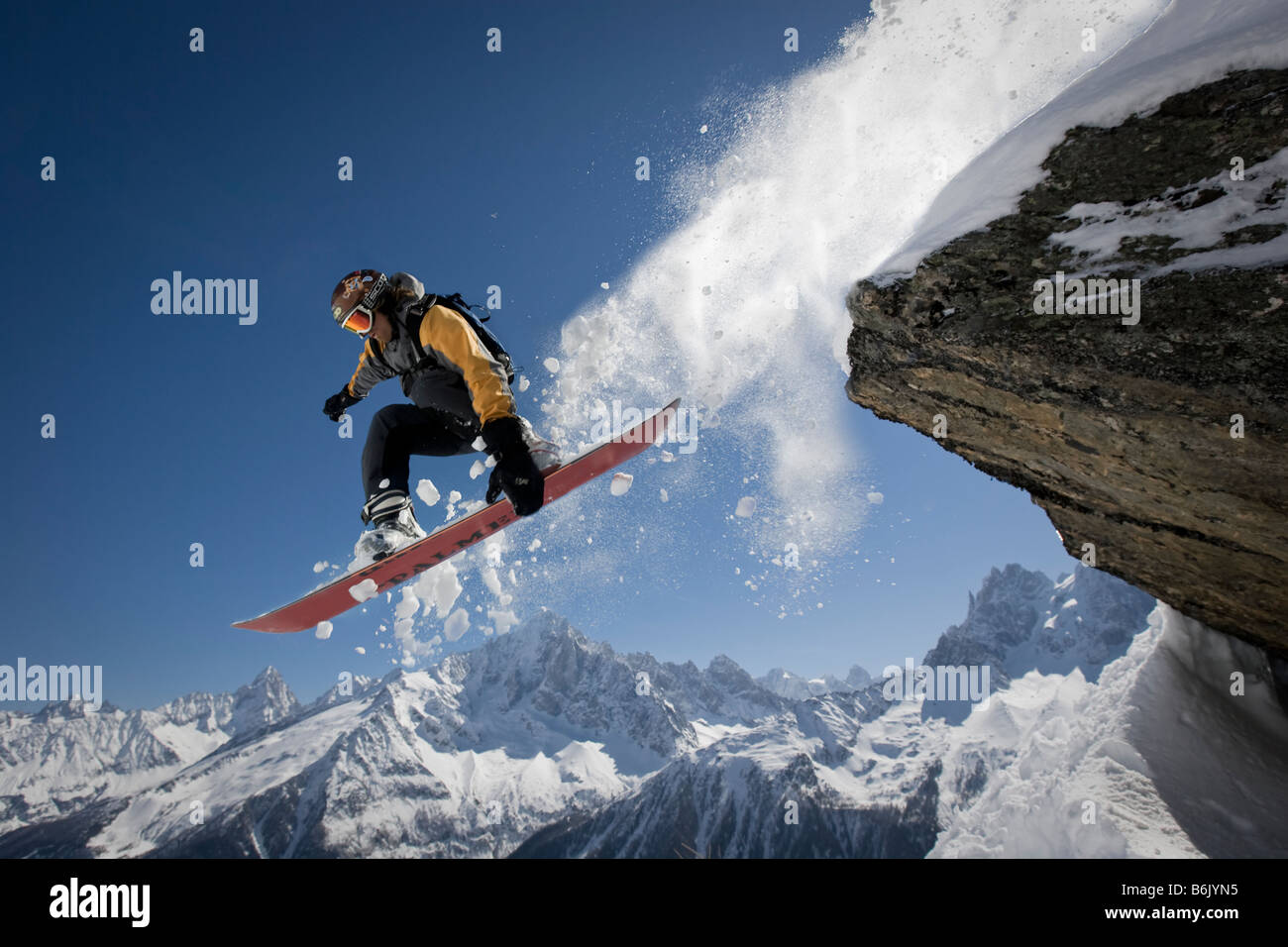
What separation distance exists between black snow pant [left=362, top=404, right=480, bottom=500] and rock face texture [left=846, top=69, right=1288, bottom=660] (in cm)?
395

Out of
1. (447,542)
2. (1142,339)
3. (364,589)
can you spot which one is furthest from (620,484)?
(1142,339)

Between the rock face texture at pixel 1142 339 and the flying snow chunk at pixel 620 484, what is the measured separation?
117 inches

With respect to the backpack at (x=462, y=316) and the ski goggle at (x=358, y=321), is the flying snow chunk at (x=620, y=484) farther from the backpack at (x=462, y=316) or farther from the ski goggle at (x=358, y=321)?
the ski goggle at (x=358, y=321)

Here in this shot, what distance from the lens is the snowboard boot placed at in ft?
16.8

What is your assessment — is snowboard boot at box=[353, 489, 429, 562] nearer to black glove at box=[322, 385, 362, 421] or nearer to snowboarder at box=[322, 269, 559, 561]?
snowboarder at box=[322, 269, 559, 561]

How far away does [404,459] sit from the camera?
18.6 feet

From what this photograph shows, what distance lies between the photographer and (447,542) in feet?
21.1

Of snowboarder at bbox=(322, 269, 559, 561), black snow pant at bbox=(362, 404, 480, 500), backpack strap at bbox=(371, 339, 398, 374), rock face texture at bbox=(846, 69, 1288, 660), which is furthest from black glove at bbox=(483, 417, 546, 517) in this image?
rock face texture at bbox=(846, 69, 1288, 660)

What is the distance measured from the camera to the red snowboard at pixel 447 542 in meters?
6.34

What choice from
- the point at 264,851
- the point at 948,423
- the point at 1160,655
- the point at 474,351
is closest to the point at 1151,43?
the point at 948,423

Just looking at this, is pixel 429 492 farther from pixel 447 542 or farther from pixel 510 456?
pixel 510 456

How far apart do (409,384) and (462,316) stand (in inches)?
47.7

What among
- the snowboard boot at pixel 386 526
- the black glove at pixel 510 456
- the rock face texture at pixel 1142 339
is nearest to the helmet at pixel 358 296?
the snowboard boot at pixel 386 526
